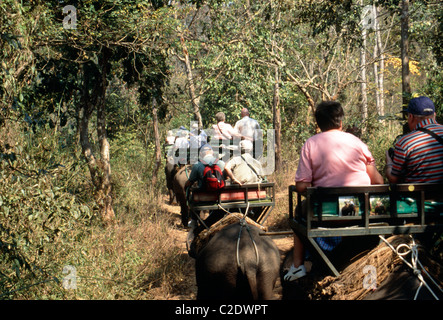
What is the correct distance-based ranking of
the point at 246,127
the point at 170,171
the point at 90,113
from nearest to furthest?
the point at 90,113 < the point at 246,127 < the point at 170,171

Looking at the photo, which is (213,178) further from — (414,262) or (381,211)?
(414,262)

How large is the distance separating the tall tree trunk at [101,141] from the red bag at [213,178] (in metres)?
2.63

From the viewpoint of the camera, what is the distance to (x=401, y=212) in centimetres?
355

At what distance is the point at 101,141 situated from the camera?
973 centimetres

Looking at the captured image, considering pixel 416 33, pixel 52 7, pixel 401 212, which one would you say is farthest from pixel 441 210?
pixel 416 33

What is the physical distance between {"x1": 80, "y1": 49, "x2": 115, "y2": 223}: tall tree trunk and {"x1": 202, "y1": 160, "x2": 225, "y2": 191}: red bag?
2.63 metres

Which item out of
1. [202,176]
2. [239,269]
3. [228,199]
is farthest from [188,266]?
[239,269]

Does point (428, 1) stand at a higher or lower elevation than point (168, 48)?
higher

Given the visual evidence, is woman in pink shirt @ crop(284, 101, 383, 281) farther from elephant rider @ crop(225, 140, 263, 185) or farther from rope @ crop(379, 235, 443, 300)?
elephant rider @ crop(225, 140, 263, 185)

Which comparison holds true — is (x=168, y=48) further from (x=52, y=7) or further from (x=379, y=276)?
(x=379, y=276)

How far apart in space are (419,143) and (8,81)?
13.1 feet

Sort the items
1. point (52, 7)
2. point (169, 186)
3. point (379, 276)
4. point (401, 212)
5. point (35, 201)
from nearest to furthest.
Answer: point (379, 276) < point (401, 212) < point (35, 201) < point (52, 7) < point (169, 186)

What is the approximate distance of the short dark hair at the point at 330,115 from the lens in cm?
390

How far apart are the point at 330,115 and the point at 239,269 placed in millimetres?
2019
